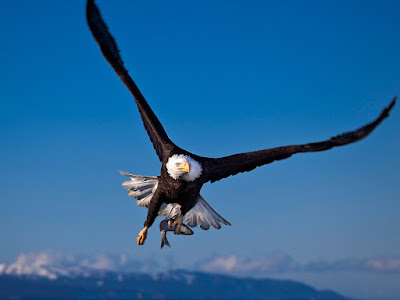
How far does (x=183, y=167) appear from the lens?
28.4 ft

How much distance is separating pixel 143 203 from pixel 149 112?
1941mm

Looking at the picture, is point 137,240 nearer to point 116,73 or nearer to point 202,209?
point 202,209

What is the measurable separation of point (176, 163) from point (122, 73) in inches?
76.5

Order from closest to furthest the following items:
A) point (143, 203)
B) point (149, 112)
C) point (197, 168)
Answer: point (197, 168) < point (149, 112) < point (143, 203)

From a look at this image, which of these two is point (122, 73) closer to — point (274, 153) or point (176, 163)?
A: point (176, 163)

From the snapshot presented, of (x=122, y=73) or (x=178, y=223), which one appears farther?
(x=178, y=223)

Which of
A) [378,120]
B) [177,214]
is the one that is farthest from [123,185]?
[378,120]

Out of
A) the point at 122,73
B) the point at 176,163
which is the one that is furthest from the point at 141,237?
the point at 122,73

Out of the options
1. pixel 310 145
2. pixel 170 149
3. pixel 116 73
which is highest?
pixel 116 73

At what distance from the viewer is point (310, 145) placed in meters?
10.1

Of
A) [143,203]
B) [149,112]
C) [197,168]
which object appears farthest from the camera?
[143,203]

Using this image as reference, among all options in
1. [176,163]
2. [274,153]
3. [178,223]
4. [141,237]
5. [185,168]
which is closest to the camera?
[185,168]

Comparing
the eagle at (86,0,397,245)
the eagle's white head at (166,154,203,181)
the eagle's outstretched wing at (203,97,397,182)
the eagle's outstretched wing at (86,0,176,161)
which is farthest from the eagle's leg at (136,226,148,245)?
the eagle's outstretched wing at (203,97,397,182)

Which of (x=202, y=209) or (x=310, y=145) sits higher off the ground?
(x=310, y=145)
